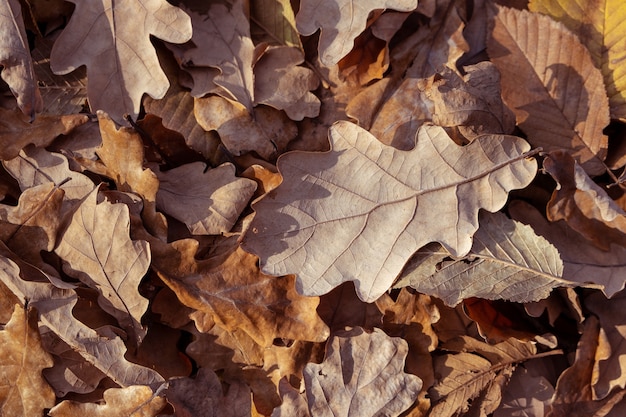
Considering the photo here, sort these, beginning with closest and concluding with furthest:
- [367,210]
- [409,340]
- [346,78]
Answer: [367,210]
[409,340]
[346,78]

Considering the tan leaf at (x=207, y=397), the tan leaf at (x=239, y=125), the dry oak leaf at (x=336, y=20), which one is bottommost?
the tan leaf at (x=207, y=397)

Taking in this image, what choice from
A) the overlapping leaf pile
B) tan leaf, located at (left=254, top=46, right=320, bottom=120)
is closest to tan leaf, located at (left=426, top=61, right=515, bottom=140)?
the overlapping leaf pile

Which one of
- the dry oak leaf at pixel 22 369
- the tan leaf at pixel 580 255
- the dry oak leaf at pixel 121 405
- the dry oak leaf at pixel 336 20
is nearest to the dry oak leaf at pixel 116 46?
the dry oak leaf at pixel 336 20

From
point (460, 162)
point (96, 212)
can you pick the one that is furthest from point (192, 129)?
point (460, 162)

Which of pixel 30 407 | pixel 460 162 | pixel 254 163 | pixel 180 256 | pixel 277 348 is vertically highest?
pixel 460 162

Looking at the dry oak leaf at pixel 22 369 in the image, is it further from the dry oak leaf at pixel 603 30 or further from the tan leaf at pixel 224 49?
the dry oak leaf at pixel 603 30

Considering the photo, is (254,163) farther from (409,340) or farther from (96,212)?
(409,340)

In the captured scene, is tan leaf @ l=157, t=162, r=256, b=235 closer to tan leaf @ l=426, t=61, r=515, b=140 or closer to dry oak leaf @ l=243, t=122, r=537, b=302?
dry oak leaf @ l=243, t=122, r=537, b=302
